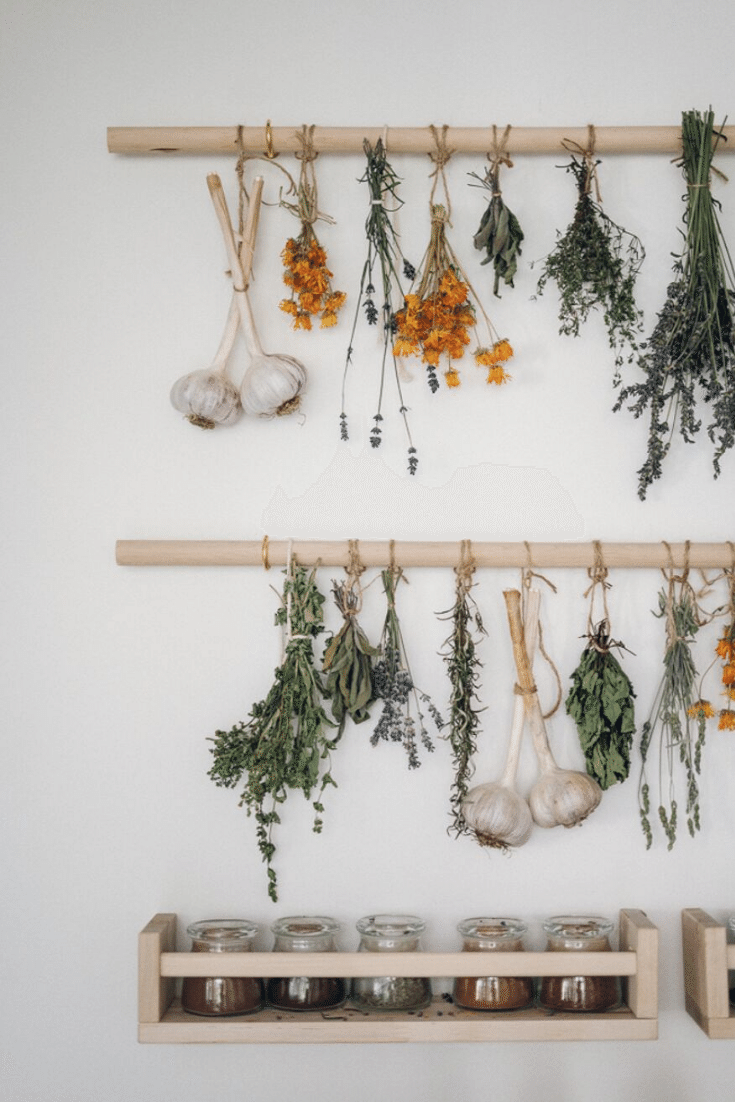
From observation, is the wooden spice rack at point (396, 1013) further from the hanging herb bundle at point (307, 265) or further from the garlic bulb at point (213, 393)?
the hanging herb bundle at point (307, 265)

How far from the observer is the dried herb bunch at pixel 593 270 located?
2018 mm

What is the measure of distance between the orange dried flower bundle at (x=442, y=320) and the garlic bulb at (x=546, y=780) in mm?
432

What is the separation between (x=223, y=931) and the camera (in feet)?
6.35

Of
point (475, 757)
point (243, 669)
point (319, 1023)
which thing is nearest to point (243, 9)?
point (243, 669)

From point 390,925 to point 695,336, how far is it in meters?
1.18

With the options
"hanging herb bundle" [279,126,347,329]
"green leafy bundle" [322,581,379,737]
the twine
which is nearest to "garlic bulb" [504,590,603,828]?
"green leafy bundle" [322,581,379,737]

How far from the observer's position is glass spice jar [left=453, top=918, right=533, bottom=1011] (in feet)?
6.18

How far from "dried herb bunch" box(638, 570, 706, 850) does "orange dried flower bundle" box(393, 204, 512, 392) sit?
53 centimetres

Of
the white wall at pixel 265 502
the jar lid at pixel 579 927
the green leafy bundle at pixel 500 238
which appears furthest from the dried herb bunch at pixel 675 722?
the green leafy bundle at pixel 500 238

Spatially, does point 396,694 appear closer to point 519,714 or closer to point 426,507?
point 519,714

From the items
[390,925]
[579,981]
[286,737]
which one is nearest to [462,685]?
[286,737]

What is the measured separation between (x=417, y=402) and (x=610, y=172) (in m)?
0.59

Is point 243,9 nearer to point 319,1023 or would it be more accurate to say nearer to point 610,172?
point 610,172

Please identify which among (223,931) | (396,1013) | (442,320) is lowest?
(396,1013)
